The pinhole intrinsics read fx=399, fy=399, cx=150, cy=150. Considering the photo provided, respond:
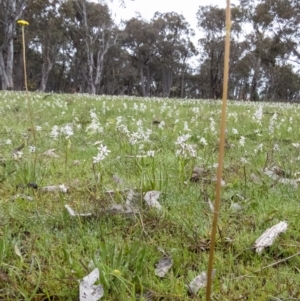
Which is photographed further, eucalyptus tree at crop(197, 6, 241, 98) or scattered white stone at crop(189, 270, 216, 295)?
eucalyptus tree at crop(197, 6, 241, 98)

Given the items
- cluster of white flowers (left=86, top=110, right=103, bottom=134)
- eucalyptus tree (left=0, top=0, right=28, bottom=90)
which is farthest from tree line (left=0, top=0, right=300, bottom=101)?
cluster of white flowers (left=86, top=110, right=103, bottom=134)

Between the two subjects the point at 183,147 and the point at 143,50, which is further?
the point at 143,50

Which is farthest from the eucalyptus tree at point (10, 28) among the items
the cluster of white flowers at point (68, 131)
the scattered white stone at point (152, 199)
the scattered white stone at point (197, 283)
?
the scattered white stone at point (197, 283)

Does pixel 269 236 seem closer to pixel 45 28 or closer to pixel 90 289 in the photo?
pixel 90 289

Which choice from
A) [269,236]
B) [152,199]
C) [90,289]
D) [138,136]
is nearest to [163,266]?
[90,289]

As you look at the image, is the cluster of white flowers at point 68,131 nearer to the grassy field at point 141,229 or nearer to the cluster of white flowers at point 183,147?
the grassy field at point 141,229

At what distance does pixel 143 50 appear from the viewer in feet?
198

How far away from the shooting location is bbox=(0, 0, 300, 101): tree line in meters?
38.5

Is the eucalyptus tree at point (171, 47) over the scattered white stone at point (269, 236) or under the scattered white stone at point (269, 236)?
over

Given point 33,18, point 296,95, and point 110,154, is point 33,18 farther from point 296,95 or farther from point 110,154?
point 296,95

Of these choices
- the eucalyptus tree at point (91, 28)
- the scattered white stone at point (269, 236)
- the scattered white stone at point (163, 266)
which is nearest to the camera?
the scattered white stone at point (163, 266)

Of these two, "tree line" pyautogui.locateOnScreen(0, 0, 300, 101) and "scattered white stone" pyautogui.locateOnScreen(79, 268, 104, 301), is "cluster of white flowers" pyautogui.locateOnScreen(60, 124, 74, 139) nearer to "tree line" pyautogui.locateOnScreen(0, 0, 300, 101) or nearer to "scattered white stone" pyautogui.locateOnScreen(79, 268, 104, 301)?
"scattered white stone" pyautogui.locateOnScreen(79, 268, 104, 301)

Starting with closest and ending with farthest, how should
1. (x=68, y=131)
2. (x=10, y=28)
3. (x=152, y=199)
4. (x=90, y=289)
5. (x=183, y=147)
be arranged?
1. (x=90, y=289)
2. (x=152, y=199)
3. (x=183, y=147)
4. (x=68, y=131)
5. (x=10, y=28)

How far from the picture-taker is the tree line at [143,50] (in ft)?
126
